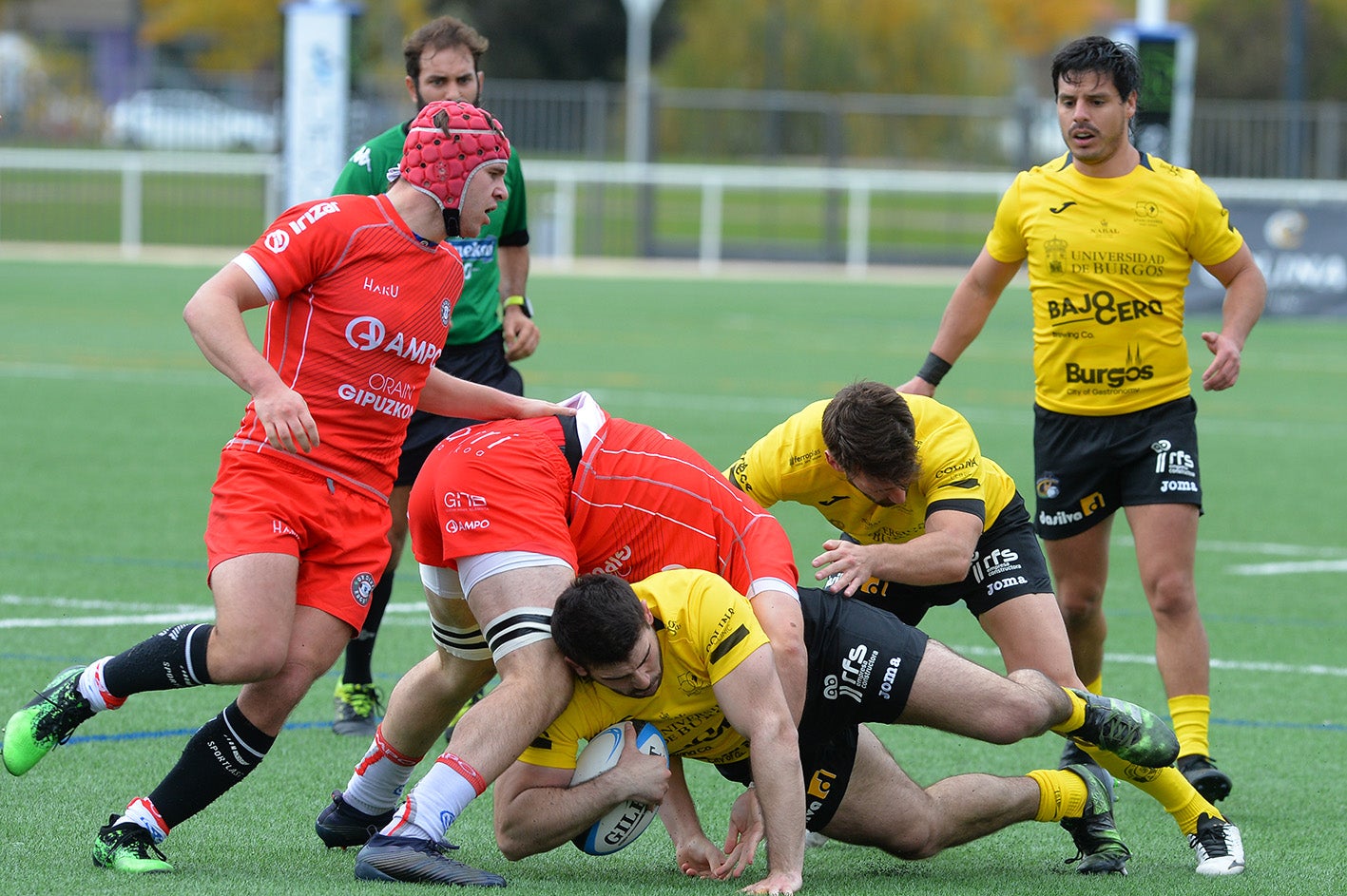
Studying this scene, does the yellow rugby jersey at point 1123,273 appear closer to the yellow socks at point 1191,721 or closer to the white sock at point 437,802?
the yellow socks at point 1191,721

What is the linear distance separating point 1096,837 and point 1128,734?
321mm

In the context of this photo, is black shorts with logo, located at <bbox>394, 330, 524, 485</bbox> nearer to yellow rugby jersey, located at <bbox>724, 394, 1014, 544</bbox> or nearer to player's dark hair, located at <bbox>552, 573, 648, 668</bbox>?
yellow rugby jersey, located at <bbox>724, 394, 1014, 544</bbox>

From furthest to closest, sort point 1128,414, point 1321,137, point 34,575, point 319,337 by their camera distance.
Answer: point 1321,137
point 34,575
point 1128,414
point 319,337

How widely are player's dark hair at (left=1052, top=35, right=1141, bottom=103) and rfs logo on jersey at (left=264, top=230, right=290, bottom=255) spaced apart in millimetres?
2604

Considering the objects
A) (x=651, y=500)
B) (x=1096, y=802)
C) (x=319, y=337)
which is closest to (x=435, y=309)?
(x=319, y=337)

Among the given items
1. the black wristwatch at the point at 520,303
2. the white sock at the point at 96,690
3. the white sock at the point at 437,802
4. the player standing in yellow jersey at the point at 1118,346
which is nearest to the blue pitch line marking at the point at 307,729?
the player standing in yellow jersey at the point at 1118,346

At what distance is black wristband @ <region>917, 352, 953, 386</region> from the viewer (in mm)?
6375

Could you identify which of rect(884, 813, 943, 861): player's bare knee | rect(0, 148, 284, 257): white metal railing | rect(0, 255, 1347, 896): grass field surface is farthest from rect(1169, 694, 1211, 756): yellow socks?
rect(0, 148, 284, 257): white metal railing

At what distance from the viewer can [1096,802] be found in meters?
5.13

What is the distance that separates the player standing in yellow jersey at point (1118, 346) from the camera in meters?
5.99

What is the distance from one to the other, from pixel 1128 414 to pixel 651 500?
6.32 ft

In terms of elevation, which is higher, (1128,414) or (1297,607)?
(1128,414)

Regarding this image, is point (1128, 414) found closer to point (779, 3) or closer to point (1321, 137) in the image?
point (1321, 137)

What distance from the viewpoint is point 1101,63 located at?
596 cm
